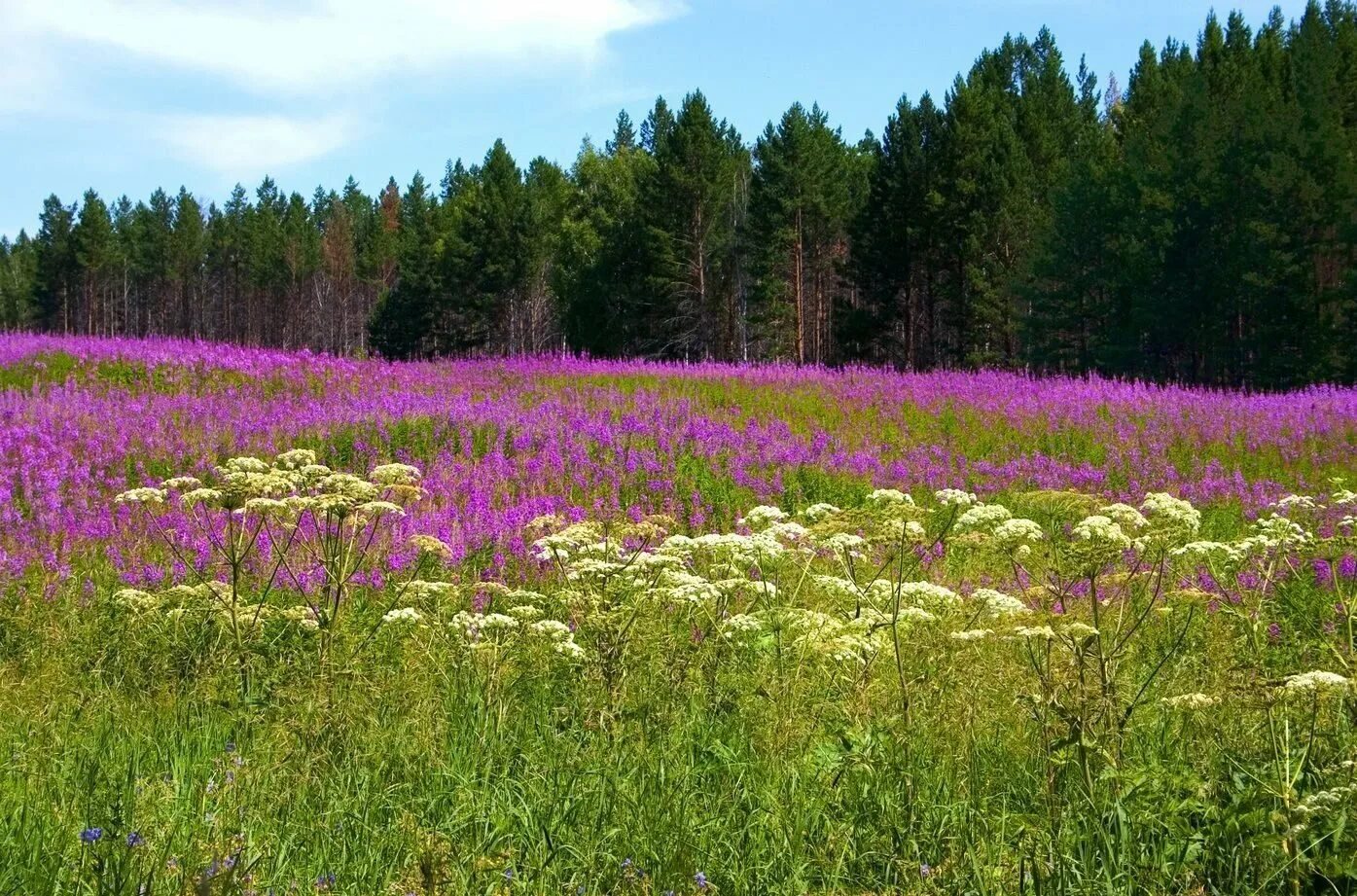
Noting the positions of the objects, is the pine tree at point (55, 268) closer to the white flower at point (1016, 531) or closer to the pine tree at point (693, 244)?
the pine tree at point (693, 244)

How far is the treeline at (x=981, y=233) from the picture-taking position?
110 feet

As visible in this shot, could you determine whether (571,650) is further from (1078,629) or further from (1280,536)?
(1280,536)

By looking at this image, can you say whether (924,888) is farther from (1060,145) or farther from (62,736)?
(1060,145)

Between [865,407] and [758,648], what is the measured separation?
35.7 feet

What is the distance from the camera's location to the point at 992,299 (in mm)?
44906

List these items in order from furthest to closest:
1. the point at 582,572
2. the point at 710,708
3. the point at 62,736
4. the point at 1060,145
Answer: the point at 1060,145
the point at 582,572
the point at 710,708
the point at 62,736

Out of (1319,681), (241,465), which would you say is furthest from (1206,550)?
(241,465)

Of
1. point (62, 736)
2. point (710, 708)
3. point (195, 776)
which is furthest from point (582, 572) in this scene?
point (62, 736)

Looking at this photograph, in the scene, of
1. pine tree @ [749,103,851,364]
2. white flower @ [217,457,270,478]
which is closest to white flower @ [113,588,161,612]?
white flower @ [217,457,270,478]

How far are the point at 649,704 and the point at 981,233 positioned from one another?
4404cm

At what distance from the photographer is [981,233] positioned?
44938 millimetres

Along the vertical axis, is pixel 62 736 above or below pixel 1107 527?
below

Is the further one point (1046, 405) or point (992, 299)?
point (992, 299)

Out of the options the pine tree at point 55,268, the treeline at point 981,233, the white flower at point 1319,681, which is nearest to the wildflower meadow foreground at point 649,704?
the white flower at point 1319,681
